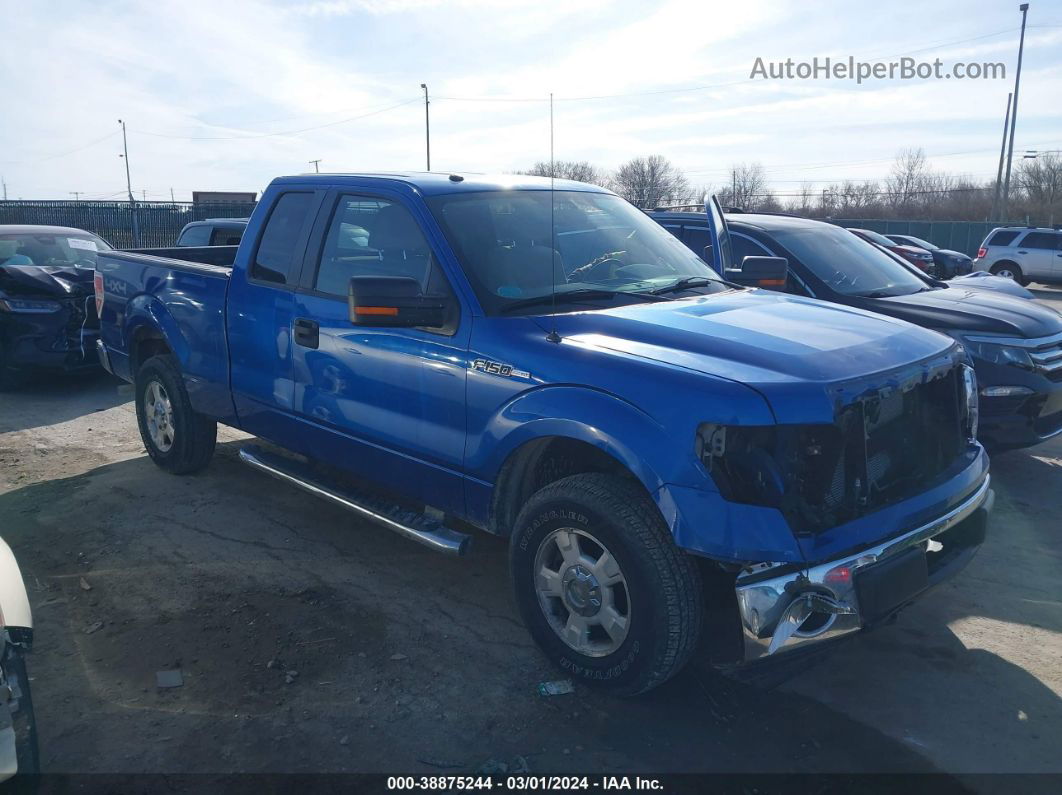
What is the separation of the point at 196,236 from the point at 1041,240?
72.4ft

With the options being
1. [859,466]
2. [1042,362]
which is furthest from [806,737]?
[1042,362]

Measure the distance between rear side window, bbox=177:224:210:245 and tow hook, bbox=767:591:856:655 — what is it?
1140 cm

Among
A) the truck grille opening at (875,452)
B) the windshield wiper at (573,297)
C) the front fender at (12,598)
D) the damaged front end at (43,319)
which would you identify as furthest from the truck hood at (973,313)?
the damaged front end at (43,319)

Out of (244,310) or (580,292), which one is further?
(244,310)

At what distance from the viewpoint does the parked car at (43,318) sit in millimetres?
8828

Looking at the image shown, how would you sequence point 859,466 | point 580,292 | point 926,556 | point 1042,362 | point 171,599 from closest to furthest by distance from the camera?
1. point 859,466
2. point 926,556
3. point 580,292
4. point 171,599
5. point 1042,362

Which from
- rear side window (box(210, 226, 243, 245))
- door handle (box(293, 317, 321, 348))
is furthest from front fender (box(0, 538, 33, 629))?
rear side window (box(210, 226, 243, 245))

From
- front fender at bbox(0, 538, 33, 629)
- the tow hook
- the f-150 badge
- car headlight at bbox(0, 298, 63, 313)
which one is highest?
the f-150 badge

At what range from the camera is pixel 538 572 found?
12.1 ft

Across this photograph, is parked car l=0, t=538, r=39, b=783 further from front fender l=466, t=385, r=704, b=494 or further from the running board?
front fender l=466, t=385, r=704, b=494

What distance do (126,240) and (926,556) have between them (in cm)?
2896

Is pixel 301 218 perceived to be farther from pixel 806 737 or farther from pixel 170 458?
pixel 806 737

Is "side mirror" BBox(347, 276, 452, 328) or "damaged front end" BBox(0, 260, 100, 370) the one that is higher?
"side mirror" BBox(347, 276, 452, 328)

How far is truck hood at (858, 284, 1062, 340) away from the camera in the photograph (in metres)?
6.30
